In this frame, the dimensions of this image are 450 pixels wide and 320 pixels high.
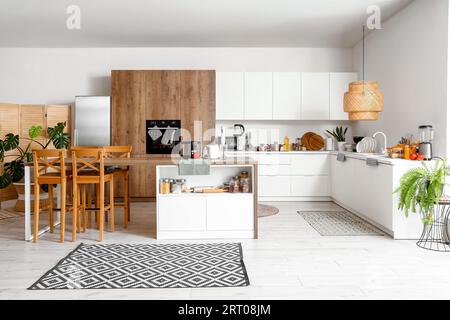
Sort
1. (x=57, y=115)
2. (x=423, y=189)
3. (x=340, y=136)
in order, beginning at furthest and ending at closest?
(x=340, y=136), (x=57, y=115), (x=423, y=189)

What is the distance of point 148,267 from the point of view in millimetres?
3516

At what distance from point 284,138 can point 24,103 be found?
475 centimetres

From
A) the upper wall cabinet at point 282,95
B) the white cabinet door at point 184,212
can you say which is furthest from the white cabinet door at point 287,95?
the white cabinet door at point 184,212

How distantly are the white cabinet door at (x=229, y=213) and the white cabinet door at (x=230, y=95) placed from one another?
307cm

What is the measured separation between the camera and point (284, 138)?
775cm

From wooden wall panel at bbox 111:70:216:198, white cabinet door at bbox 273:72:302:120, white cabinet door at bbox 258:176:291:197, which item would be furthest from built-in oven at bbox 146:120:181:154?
white cabinet door at bbox 273:72:302:120

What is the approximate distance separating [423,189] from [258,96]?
3828mm

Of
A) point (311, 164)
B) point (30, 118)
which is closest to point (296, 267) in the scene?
point (311, 164)

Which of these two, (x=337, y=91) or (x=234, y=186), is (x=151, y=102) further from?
(x=337, y=91)

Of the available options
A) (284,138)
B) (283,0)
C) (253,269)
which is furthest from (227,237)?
(284,138)

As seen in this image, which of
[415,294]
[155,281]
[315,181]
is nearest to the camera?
[415,294]
